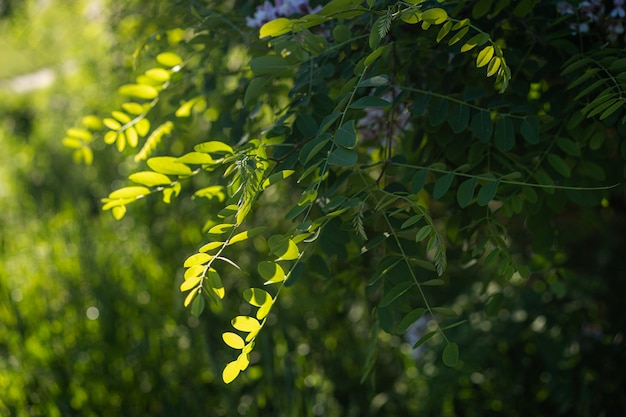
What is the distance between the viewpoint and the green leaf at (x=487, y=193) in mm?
946

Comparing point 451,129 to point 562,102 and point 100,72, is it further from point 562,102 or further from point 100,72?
point 100,72

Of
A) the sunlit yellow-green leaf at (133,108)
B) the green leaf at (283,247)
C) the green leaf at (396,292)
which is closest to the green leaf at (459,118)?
the green leaf at (396,292)

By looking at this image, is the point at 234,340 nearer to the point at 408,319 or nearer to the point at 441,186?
the point at 408,319

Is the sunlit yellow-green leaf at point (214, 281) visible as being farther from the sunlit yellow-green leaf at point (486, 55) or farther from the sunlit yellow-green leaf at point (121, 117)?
the sunlit yellow-green leaf at point (121, 117)

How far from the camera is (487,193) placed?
96 cm

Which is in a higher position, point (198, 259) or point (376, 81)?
point (376, 81)

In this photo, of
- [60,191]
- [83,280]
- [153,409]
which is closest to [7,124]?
[60,191]

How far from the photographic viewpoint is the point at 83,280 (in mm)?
2500

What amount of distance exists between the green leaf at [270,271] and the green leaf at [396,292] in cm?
16

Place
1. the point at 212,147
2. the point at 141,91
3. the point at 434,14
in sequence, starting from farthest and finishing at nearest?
the point at 141,91
the point at 212,147
the point at 434,14

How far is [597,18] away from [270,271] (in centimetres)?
68

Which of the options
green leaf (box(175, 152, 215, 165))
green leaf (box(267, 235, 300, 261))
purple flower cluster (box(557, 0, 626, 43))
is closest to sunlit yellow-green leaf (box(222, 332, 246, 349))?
green leaf (box(267, 235, 300, 261))

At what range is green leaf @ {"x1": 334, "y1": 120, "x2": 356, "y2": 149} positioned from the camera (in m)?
0.86

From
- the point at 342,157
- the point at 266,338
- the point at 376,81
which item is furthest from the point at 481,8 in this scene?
the point at 266,338
